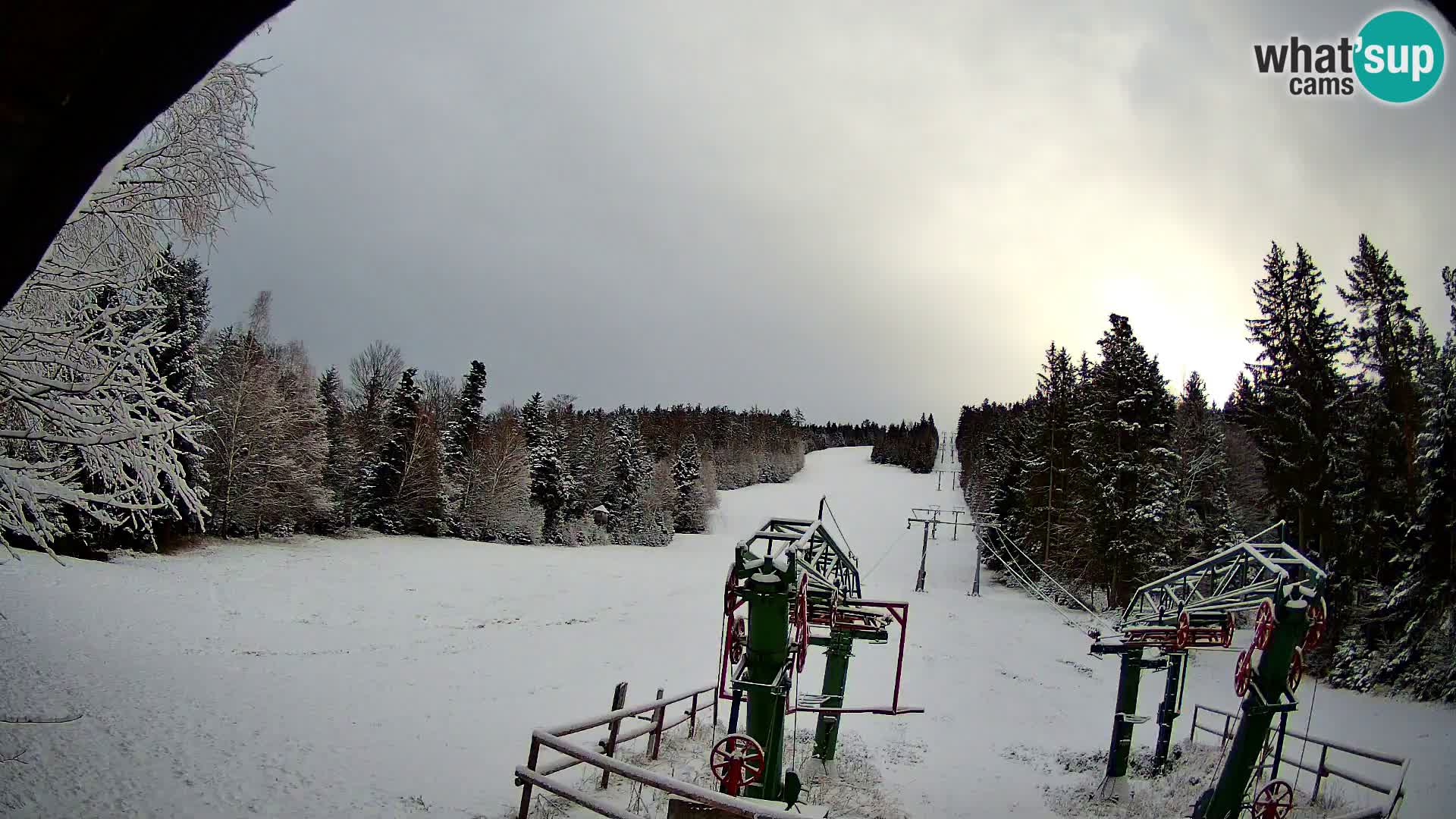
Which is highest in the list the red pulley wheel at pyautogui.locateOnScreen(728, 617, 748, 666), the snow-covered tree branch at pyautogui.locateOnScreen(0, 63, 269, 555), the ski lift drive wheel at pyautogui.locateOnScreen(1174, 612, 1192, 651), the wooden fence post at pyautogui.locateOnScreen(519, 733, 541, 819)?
the snow-covered tree branch at pyautogui.locateOnScreen(0, 63, 269, 555)

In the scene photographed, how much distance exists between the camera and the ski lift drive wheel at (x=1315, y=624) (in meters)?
9.79

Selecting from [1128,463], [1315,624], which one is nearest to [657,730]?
[1315,624]

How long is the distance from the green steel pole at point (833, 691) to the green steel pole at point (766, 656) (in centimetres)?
461

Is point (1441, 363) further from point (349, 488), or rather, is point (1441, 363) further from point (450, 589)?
point (349, 488)

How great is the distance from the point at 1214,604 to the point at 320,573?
3206 cm

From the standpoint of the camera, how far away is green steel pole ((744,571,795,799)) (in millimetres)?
9125

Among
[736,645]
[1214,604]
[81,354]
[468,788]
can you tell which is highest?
[81,354]

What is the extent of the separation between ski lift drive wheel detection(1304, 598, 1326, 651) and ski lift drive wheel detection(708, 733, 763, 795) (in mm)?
8374

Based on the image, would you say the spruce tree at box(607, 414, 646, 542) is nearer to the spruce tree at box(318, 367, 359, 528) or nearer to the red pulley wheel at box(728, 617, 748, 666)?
the spruce tree at box(318, 367, 359, 528)

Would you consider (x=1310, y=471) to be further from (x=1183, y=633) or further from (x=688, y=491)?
(x=688, y=491)

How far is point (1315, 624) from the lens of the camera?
9.86m

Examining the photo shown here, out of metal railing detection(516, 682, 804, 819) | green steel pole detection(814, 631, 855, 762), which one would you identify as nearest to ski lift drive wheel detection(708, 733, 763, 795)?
metal railing detection(516, 682, 804, 819)

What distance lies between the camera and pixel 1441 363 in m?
16.2

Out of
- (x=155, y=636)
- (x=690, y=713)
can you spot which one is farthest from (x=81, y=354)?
(x=155, y=636)
